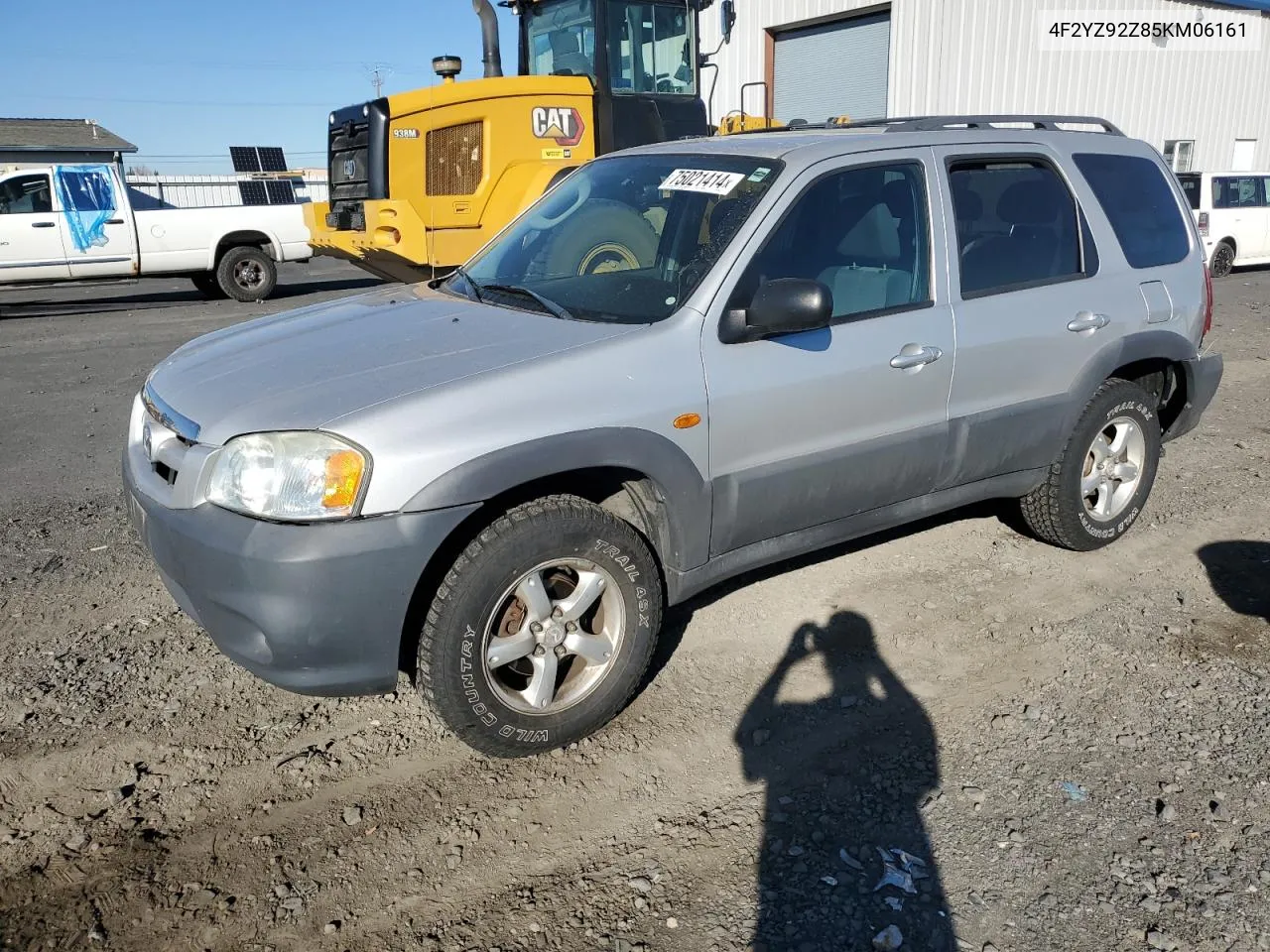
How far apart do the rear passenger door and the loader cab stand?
615 centimetres

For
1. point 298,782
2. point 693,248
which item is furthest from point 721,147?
point 298,782

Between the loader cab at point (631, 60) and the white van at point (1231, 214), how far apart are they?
9862mm

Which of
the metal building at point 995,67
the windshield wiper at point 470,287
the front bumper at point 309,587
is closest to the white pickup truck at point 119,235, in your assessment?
the metal building at point 995,67

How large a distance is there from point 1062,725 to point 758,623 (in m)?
1.18

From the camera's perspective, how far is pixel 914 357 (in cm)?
363

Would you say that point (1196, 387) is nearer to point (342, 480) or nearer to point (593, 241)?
point (593, 241)

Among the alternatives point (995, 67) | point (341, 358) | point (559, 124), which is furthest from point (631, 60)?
point (995, 67)

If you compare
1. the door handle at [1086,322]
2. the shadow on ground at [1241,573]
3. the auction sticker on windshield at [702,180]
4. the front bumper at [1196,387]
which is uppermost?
the auction sticker on windshield at [702,180]

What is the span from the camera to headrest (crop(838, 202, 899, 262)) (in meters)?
3.76

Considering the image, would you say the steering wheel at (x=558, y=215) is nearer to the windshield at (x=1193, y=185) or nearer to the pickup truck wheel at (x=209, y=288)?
the pickup truck wheel at (x=209, y=288)

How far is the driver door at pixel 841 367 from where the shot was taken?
10.8ft

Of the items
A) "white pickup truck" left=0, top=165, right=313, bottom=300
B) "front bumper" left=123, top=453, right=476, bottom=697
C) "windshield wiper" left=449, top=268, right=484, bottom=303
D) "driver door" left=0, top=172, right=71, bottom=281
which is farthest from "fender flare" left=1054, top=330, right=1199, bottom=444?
"driver door" left=0, top=172, right=71, bottom=281

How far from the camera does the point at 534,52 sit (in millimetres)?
10461

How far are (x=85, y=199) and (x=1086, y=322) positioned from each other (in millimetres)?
14127
